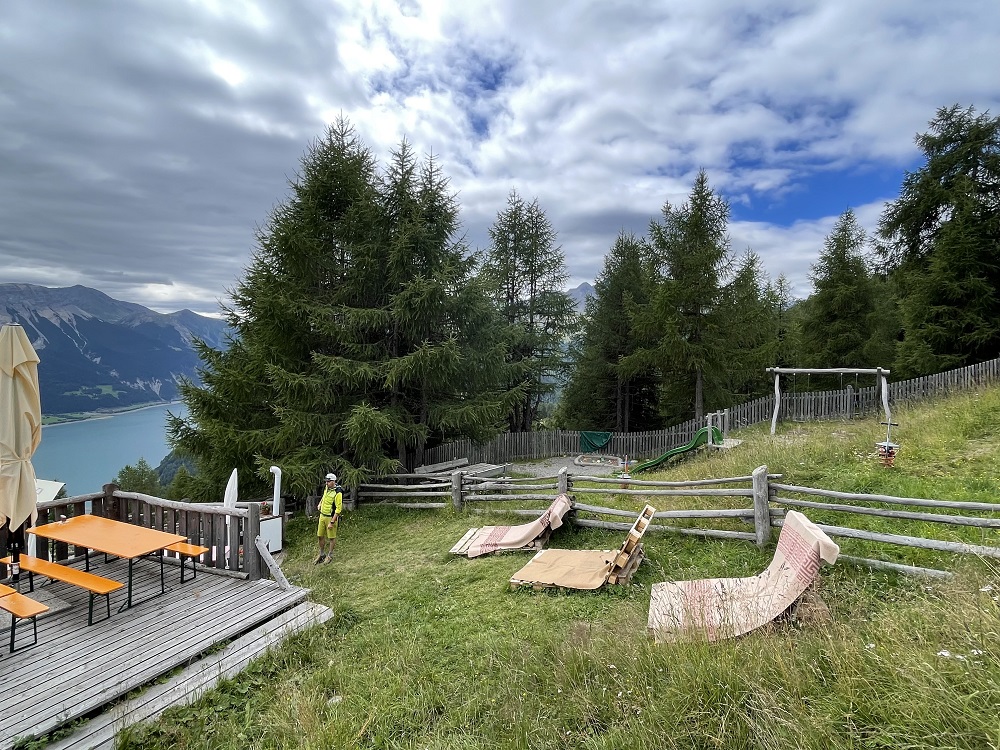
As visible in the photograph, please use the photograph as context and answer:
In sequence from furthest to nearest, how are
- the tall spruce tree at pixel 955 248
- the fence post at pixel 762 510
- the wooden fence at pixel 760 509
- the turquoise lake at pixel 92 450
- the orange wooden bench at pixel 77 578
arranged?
the turquoise lake at pixel 92 450, the tall spruce tree at pixel 955 248, the fence post at pixel 762 510, the orange wooden bench at pixel 77 578, the wooden fence at pixel 760 509

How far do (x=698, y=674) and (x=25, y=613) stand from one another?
6.08m

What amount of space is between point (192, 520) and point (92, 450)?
189 m

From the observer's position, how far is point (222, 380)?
13453 millimetres

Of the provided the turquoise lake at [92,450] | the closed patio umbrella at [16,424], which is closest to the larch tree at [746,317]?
the closed patio umbrella at [16,424]

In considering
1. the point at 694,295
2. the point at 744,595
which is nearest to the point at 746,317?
the point at 694,295

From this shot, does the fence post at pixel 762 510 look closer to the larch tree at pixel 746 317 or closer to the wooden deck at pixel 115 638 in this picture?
the wooden deck at pixel 115 638

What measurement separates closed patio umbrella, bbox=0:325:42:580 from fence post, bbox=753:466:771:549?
9323 millimetres

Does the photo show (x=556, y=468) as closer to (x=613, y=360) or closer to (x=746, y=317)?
(x=613, y=360)

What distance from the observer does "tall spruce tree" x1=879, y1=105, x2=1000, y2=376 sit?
17281 millimetres

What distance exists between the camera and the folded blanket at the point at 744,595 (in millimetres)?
3848

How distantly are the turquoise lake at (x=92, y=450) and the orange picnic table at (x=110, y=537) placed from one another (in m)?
99.8

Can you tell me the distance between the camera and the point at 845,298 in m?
23.8

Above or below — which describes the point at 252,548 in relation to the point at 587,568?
above

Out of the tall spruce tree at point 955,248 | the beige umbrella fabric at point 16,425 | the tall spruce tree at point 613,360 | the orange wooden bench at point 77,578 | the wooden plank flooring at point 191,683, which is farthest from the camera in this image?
the tall spruce tree at point 613,360
